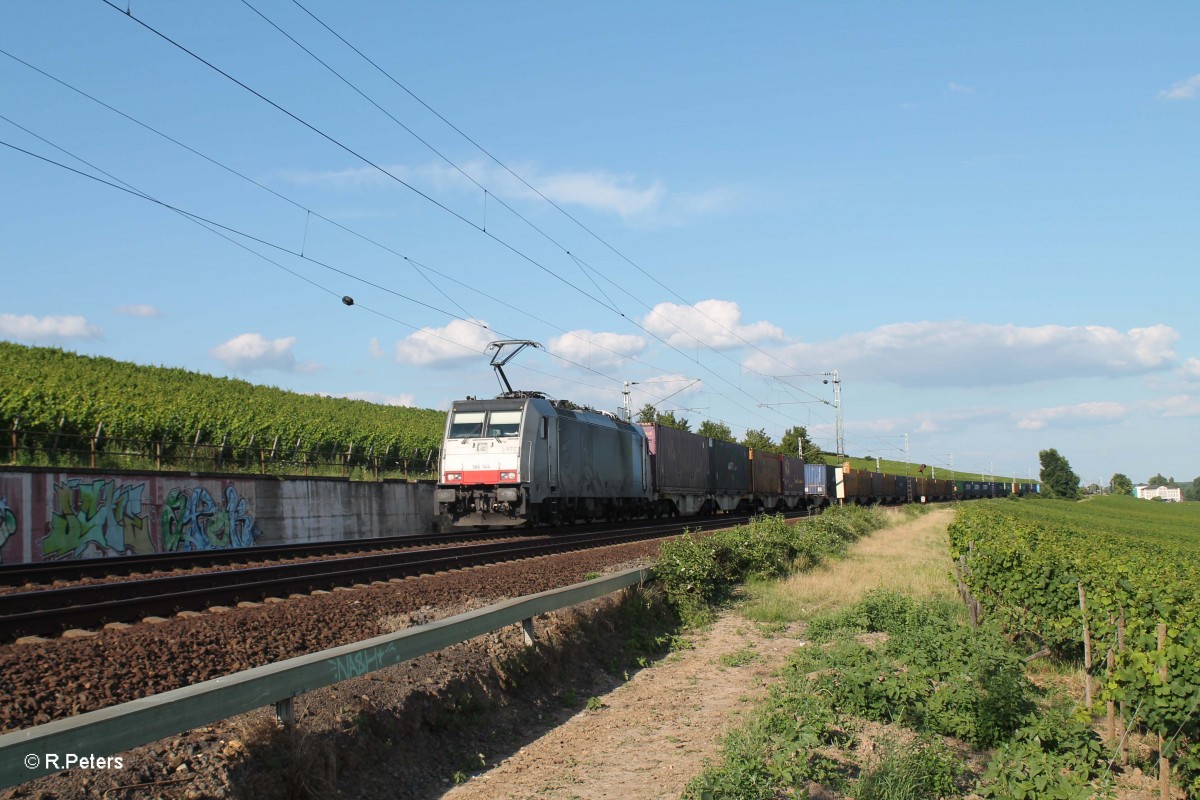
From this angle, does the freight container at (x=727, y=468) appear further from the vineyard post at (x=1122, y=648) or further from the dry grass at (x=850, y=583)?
the vineyard post at (x=1122, y=648)

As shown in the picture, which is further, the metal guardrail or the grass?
the grass

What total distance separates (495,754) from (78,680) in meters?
3.02

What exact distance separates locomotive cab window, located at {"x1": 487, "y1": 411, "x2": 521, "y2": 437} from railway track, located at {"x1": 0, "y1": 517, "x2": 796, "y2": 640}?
20.4ft

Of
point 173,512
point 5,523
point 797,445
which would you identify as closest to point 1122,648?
point 5,523

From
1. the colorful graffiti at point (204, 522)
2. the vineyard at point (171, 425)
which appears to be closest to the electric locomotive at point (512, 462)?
the colorful graffiti at point (204, 522)

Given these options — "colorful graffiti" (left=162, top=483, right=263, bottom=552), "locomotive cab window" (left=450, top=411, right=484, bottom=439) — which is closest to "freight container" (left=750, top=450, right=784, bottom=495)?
"locomotive cab window" (left=450, top=411, right=484, bottom=439)

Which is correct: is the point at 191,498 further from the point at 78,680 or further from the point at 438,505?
the point at 78,680

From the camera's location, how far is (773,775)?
6090 mm

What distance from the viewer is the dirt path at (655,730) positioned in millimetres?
6504

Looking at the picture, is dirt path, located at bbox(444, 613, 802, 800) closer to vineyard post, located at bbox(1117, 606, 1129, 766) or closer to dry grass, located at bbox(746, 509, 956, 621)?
vineyard post, located at bbox(1117, 606, 1129, 766)

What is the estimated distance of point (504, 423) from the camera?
2489 centimetres

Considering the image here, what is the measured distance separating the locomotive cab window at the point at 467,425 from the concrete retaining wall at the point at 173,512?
17.5 ft

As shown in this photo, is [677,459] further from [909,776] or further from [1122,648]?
[909,776]

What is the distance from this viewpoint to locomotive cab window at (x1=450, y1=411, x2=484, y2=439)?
25119mm
